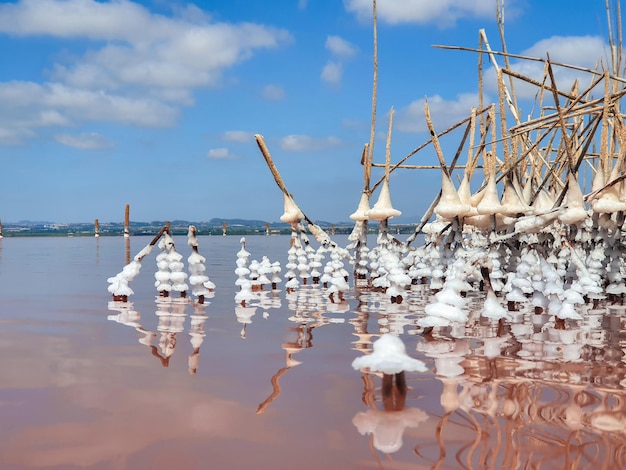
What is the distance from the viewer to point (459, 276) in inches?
228

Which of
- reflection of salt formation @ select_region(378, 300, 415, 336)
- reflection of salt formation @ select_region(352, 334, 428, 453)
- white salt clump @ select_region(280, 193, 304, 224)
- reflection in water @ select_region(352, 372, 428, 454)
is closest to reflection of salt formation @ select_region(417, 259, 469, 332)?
reflection of salt formation @ select_region(378, 300, 415, 336)

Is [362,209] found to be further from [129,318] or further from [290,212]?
[129,318]

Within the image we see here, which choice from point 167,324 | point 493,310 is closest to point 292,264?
point 167,324

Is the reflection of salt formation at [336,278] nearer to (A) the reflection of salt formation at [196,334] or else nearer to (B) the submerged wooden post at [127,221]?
(A) the reflection of salt formation at [196,334]

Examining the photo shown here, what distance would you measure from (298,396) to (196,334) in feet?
7.37

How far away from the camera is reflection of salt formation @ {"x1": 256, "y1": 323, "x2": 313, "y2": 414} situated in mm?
3795

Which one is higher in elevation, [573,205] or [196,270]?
[573,205]

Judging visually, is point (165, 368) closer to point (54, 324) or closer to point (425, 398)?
point (425, 398)

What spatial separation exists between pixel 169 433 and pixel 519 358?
2.87 meters

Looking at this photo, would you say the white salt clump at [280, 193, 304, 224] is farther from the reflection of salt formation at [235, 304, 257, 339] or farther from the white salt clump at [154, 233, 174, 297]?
the reflection of salt formation at [235, 304, 257, 339]

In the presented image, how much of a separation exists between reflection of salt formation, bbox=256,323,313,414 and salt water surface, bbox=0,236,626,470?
0.02m

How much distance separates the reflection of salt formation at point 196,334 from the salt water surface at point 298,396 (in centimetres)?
3

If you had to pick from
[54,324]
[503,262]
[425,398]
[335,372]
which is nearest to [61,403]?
[335,372]

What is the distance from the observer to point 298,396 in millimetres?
3865
